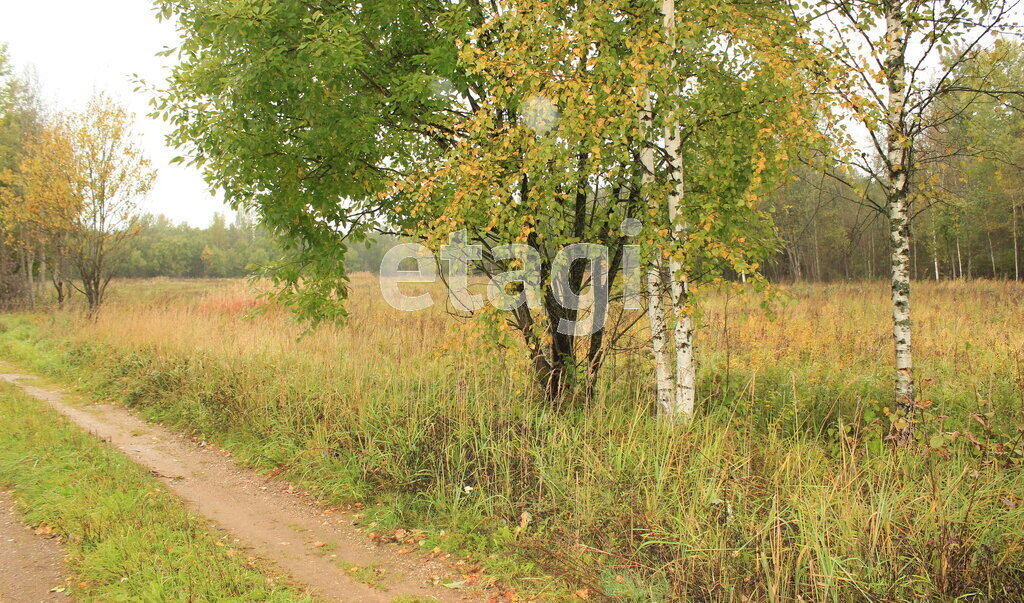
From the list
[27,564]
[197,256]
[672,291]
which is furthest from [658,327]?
[197,256]

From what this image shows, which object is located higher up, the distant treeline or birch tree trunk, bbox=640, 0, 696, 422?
the distant treeline

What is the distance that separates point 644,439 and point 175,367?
24.6 ft

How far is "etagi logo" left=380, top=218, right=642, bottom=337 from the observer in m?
5.73

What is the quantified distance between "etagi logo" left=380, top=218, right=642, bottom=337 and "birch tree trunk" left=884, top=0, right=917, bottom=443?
2.18 metres

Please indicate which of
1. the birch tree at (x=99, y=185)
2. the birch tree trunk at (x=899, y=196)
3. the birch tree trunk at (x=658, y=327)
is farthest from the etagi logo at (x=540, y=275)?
the birch tree at (x=99, y=185)

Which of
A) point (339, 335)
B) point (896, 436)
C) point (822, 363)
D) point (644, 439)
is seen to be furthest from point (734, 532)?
point (339, 335)

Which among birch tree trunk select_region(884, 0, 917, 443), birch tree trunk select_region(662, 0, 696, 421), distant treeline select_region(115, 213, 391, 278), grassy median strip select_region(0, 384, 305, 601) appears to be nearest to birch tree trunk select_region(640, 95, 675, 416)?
birch tree trunk select_region(662, 0, 696, 421)

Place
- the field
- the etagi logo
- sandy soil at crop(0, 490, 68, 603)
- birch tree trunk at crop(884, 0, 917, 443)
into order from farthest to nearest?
the etagi logo, birch tree trunk at crop(884, 0, 917, 443), sandy soil at crop(0, 490, 68, 603), the field

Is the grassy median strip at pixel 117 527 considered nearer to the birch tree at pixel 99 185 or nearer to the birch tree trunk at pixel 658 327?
the birch tree trunk at pixel 658 327

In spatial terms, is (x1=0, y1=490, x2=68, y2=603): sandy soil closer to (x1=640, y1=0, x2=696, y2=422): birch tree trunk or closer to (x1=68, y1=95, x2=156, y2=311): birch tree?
(x1=640, y1=0, x2=696, y2=422): birch tree trunk

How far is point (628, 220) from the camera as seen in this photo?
589 centimetres

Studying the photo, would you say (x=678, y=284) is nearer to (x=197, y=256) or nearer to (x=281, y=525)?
(x=281, y=525)

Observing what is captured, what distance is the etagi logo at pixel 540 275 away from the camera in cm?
573

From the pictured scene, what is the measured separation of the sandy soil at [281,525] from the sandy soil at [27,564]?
18 centimetres
